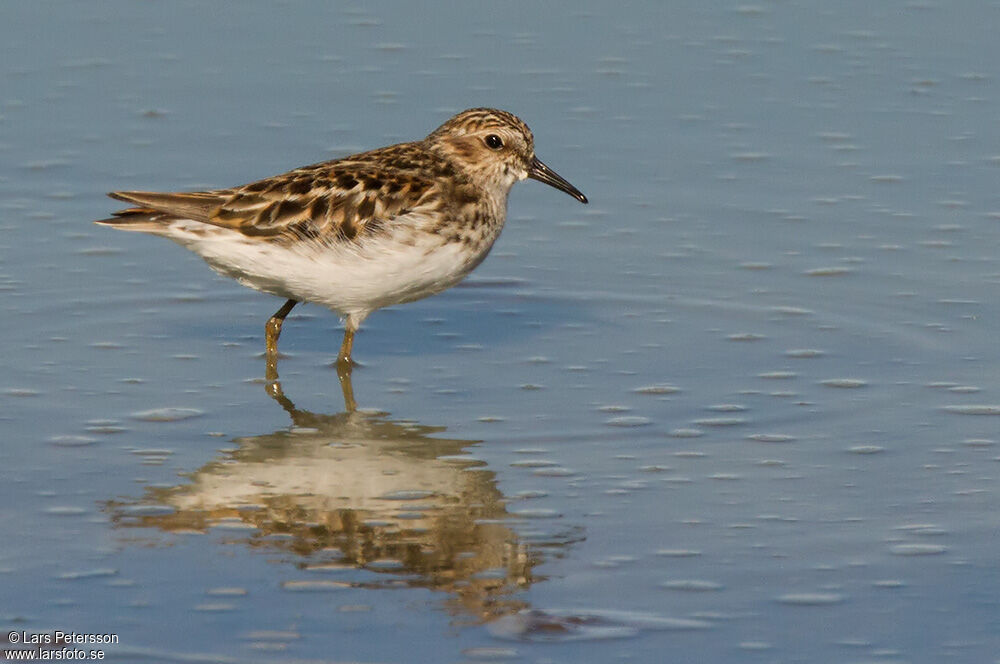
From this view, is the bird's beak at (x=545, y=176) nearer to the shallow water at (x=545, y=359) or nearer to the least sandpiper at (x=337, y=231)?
the shallow water at (x=545, y=359)

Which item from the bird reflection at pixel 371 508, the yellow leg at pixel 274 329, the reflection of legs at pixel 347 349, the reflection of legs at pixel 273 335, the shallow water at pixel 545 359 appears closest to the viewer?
the shallow water at pixel 545 359

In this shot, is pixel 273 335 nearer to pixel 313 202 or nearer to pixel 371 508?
pixel 313 202

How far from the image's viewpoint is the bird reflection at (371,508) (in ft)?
27.1

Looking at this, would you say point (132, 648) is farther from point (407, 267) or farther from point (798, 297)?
point (798, 297)

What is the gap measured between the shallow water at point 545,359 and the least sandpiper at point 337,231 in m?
0.52

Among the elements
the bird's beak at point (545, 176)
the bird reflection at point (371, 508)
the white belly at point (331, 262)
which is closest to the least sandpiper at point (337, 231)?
the white belly at point (331, 262)

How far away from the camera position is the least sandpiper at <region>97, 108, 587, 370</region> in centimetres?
1123

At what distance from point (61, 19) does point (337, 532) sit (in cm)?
1024

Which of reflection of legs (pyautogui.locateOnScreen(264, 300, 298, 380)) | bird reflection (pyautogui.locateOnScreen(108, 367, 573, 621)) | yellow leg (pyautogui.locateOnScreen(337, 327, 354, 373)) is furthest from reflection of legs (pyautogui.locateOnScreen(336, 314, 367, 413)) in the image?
bird reflection (pyautogui.locateOnScreen(108, 367, 573, 621))

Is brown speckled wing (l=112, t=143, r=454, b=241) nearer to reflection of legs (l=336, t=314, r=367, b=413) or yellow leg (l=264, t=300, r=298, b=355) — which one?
reflection of legs (l=336, t=314, r=367, b=413)

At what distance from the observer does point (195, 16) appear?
1772 cm

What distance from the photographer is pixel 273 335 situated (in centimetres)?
1184

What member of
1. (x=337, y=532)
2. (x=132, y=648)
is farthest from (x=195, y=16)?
(x=132, y=648)

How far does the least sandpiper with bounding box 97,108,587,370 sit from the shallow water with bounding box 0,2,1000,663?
524 mm
